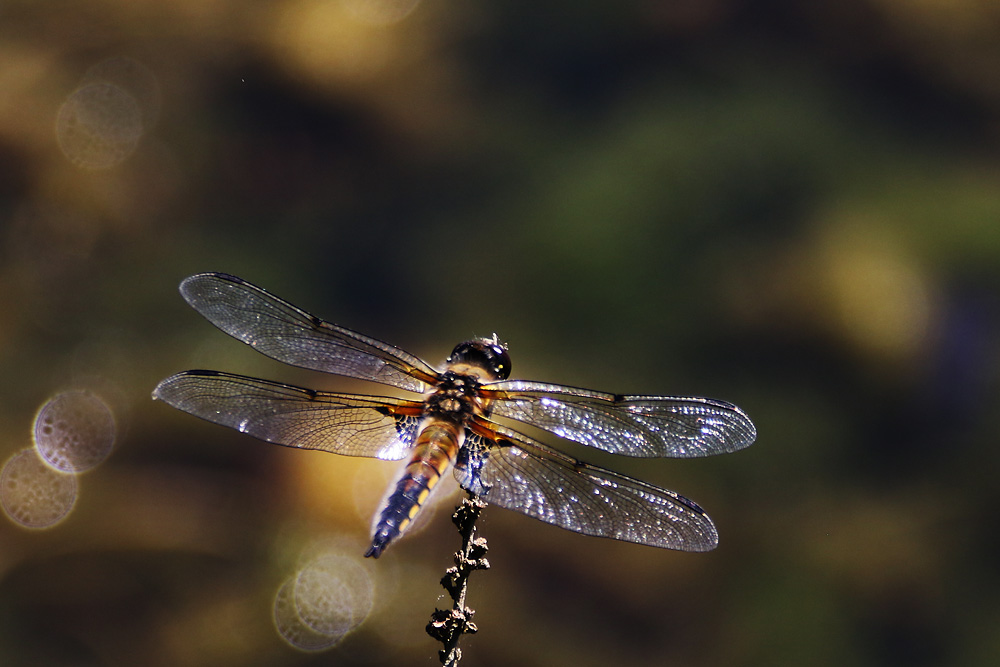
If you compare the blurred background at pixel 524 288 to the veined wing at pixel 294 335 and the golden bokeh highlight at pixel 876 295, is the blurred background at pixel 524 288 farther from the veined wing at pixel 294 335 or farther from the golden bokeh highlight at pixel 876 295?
the veined wing at pixel 294 335

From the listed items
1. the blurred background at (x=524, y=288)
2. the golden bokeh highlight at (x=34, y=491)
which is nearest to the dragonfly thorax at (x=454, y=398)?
the blurred background at (x=524, y=288)

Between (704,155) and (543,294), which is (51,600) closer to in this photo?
(543,294)

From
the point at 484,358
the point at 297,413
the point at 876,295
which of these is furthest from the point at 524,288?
the point at 297,413

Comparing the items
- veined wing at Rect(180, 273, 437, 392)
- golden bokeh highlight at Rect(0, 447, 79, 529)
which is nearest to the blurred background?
golden bokeh highlight at Rect(0, 447, 79, 529)

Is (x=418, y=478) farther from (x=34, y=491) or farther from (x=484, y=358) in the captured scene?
(x=34, y=491)

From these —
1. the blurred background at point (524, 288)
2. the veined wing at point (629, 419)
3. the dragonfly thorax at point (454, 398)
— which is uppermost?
the blurred background at point (524, 288)

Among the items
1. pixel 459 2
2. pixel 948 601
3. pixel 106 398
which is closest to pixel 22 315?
pixel 106 398
